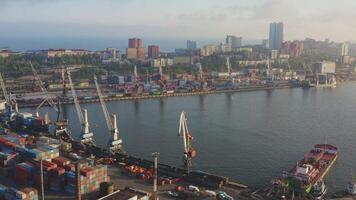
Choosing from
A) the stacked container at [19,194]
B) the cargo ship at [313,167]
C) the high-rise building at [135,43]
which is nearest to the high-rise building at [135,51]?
the high-rise building at [135,43]

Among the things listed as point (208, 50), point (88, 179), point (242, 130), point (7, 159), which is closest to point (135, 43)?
point (208, 50)

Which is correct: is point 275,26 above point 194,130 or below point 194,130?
above

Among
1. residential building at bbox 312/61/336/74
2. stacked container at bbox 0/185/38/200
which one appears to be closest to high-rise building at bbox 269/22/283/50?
residential building at bbox 312/61/336/74

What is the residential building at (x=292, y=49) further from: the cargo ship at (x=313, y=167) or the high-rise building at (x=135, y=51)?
the cargo ship at (x=313, y=167)

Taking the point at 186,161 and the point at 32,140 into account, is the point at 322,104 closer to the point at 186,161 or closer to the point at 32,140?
the point at 186,161

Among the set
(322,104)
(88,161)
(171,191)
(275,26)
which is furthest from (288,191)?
(275,26)

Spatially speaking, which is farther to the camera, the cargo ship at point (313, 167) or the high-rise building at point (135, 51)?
the high-rise building at point (135, 51)

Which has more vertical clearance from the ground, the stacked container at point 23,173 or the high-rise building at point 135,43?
the high-rise building at point 135,43
